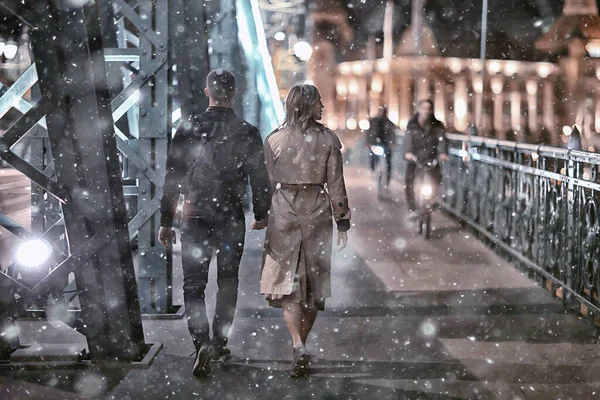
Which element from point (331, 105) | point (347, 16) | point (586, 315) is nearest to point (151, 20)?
point (586, 315)

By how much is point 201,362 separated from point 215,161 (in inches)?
53.8

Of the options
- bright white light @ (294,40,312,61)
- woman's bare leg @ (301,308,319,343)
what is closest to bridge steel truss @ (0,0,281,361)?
woman's bare leg @ (301,308,319,343)

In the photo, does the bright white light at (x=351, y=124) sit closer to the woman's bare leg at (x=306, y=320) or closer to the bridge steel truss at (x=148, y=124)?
the bridge steel truss at (x=148, y=124)

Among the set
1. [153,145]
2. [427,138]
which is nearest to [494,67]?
Result: [427,138]

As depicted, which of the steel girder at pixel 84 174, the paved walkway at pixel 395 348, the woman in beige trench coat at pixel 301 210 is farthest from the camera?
the woman in beige trench coat at pixel 301 210

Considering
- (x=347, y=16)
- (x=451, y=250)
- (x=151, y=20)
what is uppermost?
(x=347, y=16)

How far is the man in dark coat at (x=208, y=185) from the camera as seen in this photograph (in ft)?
16.7

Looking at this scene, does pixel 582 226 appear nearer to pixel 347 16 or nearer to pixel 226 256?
pixel 226 256

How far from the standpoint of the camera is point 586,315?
680 cm

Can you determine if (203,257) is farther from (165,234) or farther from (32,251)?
(32,251)

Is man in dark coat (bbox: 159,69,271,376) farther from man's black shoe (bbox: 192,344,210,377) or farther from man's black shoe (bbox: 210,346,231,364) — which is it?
man's black shoe (bbox: 210,346,231,364)

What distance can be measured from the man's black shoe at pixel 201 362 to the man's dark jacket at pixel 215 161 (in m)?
0.90

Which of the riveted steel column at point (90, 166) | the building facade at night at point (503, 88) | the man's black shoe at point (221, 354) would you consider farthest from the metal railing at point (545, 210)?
the building facade at night at point (503, 88)

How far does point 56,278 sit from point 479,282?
4.93m
